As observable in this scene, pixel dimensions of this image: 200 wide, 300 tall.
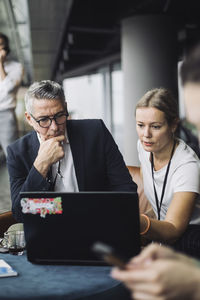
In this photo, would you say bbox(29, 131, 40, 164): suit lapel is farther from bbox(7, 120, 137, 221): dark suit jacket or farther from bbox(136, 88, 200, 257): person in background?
bbox(136, 88, 200, 257): person in background

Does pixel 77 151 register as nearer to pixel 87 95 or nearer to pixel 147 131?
pixel 147 131

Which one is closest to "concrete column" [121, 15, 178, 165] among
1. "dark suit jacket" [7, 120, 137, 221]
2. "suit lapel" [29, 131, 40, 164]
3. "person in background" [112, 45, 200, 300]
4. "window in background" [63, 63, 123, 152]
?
"window in background" [63, 63, 123, 152]

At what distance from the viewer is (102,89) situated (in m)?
15.3

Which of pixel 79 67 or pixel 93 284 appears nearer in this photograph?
pixel 93 284

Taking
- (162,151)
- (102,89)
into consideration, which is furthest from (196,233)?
(102,89)

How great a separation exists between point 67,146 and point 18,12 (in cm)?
776

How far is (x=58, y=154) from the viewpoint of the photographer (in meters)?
2.12

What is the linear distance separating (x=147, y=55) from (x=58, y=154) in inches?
222

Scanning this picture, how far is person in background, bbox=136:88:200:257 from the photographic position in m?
2.09

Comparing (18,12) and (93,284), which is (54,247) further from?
(18,12)

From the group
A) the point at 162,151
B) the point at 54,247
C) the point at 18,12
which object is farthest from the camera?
the point at 18,12

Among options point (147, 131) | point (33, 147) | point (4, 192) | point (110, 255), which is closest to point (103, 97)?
point (4, 192)

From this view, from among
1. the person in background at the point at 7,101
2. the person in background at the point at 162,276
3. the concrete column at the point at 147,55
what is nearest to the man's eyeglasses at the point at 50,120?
the person in background at the point at 162,276

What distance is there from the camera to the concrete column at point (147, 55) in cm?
727
